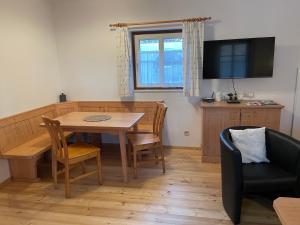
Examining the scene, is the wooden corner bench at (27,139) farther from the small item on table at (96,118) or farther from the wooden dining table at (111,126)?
the small item on table at (96,118)

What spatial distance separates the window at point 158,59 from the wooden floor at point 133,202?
1.56 meters

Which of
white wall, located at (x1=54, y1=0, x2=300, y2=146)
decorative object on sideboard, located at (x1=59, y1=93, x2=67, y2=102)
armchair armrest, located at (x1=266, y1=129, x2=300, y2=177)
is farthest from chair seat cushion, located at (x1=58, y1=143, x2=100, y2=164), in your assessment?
armchair armrest, located at (x1=266, y1=129, x2=300, y2=177)

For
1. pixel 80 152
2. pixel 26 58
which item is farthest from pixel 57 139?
pixel 26 58

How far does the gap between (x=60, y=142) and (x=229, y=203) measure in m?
1.92

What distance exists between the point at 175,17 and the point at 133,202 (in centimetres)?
282

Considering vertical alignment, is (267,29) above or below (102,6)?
below

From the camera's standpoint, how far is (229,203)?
224 cm

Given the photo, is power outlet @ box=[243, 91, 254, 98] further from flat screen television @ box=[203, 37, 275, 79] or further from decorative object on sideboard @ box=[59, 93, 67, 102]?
decorative object on sideboard @ box=[59, 93, 67, 102]

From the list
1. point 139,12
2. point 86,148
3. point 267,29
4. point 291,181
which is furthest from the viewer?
point 139,12

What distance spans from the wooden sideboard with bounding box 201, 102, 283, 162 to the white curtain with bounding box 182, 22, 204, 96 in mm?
409

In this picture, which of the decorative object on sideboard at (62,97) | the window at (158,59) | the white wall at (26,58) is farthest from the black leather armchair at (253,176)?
the decorative object on sideboard at (62,97)

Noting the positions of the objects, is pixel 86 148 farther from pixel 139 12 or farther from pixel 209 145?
pixel 139 12

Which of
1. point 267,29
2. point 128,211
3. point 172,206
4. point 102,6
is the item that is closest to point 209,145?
point 172,206

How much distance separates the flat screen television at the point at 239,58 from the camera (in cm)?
344
